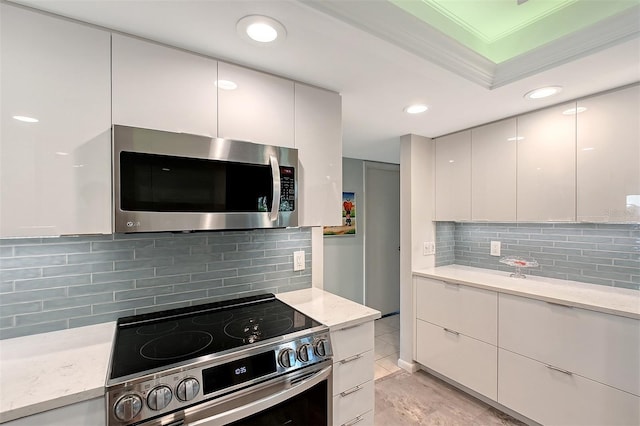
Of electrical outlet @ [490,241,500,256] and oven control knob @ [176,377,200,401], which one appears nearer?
oven control knob @ [176,377,200,401]

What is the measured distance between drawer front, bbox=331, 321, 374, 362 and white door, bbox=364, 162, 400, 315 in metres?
2.47

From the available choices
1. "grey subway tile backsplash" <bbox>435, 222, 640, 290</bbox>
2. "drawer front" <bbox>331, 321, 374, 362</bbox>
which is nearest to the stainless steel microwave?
"drawer front" <bbox>331, 321, 374, 362</bbox>

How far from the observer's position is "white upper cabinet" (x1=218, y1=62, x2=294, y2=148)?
1.39 metres

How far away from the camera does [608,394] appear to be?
157cm

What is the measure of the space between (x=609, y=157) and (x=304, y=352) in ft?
6.94

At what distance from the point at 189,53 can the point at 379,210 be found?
3.23m

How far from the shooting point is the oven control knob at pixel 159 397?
36.5 inches

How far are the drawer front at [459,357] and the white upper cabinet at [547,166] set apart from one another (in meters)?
1.04

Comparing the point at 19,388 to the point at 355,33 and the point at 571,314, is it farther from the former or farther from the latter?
the point at 571,314

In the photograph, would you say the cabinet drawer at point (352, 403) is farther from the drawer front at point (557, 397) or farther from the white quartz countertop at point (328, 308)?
the drawer front at point (557, 397)

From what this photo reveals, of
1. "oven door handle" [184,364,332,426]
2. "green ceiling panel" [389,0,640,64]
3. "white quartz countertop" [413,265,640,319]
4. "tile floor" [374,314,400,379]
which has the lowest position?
"tile floor" [374,314,400,379]

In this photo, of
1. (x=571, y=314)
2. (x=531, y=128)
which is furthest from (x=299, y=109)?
(x=571, y=314)

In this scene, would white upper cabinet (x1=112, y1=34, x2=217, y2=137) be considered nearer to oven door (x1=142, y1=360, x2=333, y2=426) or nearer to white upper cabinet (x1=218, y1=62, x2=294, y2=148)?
white upper cabinet (x1=218, y1=62, x2=294, y2=148)

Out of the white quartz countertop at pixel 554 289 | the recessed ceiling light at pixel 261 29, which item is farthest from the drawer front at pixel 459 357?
the recessed ceiling light at pixel 261 29
